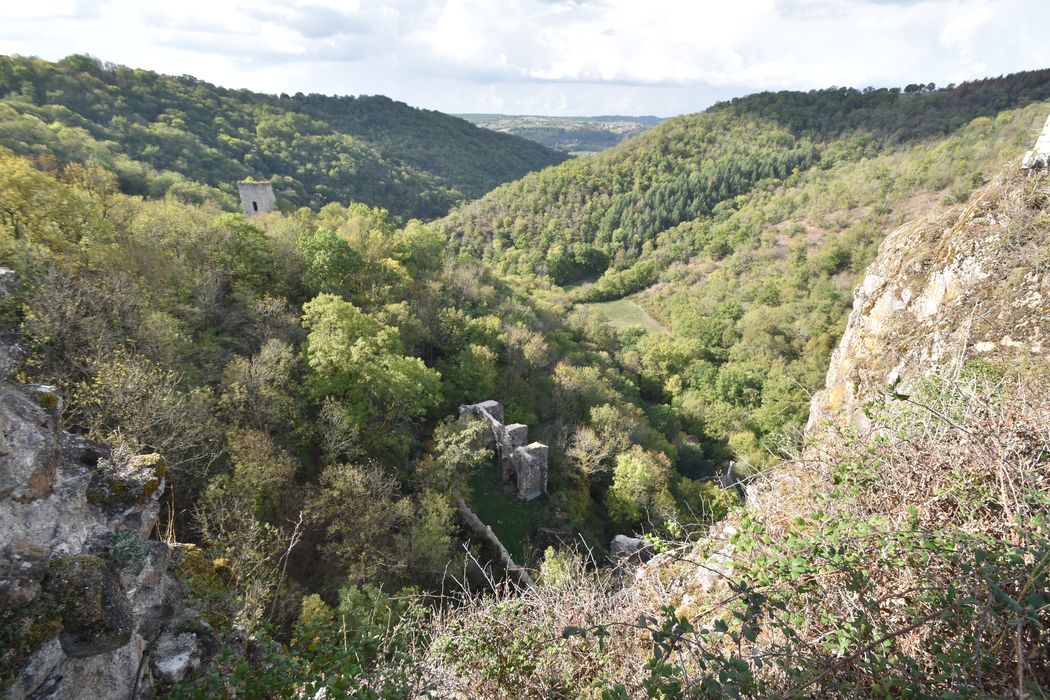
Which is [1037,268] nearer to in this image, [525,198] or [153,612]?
A: [153,612]

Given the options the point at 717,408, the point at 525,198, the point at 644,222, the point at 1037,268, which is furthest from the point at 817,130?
the point at 1037,268

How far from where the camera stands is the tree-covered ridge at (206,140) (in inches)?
1459

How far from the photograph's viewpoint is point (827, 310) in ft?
156

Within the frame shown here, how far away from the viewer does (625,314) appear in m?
68.8

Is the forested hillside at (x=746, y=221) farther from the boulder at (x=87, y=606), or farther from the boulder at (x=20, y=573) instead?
the boulder at (x=20, y=573)

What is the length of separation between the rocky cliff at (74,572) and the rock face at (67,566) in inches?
0.4

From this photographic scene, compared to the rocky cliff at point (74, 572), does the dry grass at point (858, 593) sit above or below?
above

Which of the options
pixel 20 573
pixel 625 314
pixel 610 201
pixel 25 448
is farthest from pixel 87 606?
pixel 610 201

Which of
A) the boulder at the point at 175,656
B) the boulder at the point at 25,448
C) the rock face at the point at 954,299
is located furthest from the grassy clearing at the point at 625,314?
the boulder at the point at 25,448

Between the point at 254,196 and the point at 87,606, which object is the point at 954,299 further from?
the point at 254,196

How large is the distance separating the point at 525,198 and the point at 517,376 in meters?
76.9

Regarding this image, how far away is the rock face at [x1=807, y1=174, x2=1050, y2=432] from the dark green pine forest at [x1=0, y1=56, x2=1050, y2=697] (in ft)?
7.29

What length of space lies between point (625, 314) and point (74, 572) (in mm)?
66807

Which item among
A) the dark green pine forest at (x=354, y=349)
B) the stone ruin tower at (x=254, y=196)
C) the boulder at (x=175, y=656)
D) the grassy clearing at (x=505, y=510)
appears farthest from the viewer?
the stone ruin tower at (x=254, y=196)
